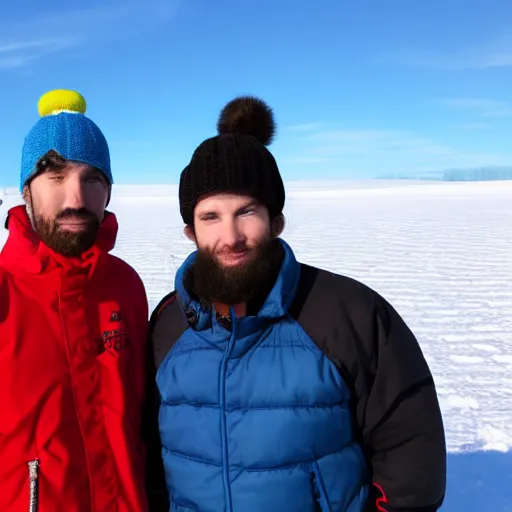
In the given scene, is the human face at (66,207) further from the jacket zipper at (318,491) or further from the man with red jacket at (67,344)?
the jacket zipper at (318,491)

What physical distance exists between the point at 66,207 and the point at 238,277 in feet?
2.12

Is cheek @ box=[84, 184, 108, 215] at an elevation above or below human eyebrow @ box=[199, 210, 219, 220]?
above

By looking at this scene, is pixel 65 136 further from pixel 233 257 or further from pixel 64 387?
pixel 64 387

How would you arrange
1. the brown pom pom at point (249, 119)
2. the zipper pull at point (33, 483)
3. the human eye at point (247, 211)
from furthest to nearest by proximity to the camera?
the brown pom pom at point (249, 119)
the human eye at point (247, 211)
the zipper pull at point (33, 483)

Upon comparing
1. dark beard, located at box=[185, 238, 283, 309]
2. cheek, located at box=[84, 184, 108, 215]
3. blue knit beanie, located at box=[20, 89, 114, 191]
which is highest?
blue knit beanie, located at box=[20, 89, 114, 191]

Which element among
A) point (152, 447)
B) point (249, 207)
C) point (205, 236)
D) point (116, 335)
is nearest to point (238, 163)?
point (249, 207)

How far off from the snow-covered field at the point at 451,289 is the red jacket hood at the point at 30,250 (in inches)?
92.3

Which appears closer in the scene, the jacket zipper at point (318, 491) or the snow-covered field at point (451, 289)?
the jacket zipper at point (318, 491)

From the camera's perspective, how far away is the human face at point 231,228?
186cm

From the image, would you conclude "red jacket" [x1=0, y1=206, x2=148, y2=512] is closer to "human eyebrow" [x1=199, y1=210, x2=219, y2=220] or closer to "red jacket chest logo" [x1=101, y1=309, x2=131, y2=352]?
"red jacket chest logo" [x1=101, y1=309, x2=131, y2=352]

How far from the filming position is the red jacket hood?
5.87 feet

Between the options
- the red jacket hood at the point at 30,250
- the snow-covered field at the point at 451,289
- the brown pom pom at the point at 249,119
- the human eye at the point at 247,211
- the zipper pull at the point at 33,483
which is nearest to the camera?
the zipper pull at the point at 33,483

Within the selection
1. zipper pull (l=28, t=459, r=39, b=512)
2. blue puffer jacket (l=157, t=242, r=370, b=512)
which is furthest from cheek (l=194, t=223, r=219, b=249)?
zipper pull (l=28, t=459, r=39, b=512)

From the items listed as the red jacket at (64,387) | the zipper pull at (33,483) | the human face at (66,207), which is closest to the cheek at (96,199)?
the human face at (66,207)
